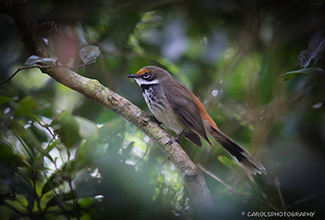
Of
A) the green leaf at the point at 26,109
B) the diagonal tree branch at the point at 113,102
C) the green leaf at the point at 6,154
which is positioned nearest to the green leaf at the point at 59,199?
the green leaf at the point at 6,154

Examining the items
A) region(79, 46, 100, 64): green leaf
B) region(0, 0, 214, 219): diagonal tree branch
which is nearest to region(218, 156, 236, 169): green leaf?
region(0, 0, 214, 219): diagonal tree branch

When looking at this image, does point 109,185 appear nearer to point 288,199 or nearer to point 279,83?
point 288,199

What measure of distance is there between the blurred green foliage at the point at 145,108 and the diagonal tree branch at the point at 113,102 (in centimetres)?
17

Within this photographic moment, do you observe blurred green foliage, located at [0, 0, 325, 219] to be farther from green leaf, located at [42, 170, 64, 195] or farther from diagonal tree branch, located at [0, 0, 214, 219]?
diagonal tree branch, located at [0, 0, 214, 219]

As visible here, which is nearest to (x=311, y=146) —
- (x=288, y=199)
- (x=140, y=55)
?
(x=288, y=199)

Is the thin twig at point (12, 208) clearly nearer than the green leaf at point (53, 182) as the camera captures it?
Yes

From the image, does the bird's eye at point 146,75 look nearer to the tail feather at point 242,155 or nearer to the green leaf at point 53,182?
the tail feather at point 242,155

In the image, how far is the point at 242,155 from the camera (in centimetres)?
245

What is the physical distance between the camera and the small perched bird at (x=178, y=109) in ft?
8.39

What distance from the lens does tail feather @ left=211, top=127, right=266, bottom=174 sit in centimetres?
235

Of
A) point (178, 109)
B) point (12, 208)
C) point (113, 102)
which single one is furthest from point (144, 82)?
point (12, 208)

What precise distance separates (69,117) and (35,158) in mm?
370

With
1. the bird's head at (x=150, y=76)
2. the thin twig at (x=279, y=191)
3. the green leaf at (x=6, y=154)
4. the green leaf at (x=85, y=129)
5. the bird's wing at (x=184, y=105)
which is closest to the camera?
the green leaf at (x=6, y=154)

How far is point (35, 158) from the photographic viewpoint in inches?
72.2
